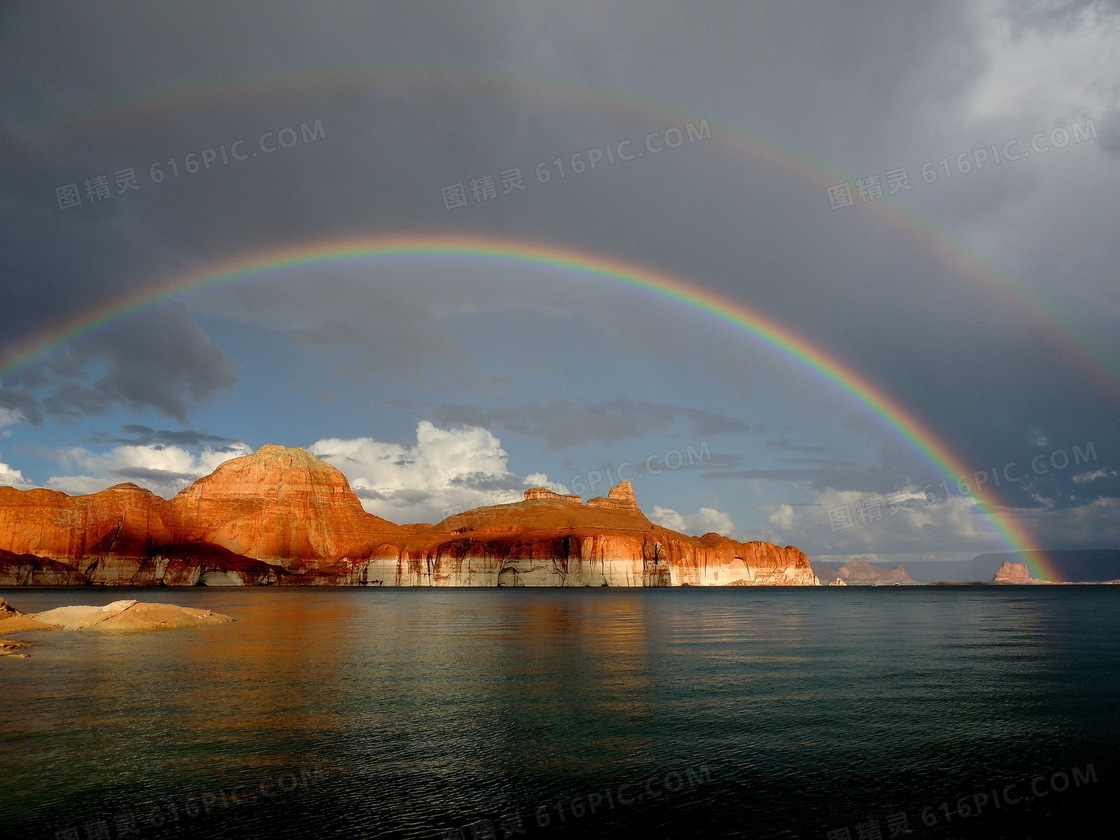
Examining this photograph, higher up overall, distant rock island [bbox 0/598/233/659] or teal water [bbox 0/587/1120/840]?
distant rock island [bbox 0/598/233/659]

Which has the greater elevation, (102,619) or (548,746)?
(102,619)

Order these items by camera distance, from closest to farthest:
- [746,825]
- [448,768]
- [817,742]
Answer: [746,825], [448,768], [817,742]

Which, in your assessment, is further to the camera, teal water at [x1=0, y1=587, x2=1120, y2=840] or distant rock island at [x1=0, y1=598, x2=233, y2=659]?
distant rock island at [x1=0, y1=598, x2=233, y2=659]

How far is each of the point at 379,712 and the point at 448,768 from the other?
7.75 metres

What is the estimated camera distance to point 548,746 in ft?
64.4

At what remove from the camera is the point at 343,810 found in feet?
47.0

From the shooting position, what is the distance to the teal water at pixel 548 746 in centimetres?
1414

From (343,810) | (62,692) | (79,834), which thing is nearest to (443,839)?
(343,810)

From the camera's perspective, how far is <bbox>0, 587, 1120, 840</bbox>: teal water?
14141 millimetres

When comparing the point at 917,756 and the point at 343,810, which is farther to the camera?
the point at 917,756

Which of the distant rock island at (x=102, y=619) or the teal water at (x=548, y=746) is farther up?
the distant rock island at (x=102, y=619)

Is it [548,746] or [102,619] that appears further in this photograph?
[102,619]

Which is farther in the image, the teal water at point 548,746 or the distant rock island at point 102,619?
the distant rock island at point 102,619

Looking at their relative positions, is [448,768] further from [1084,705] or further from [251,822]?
[1084,705]
